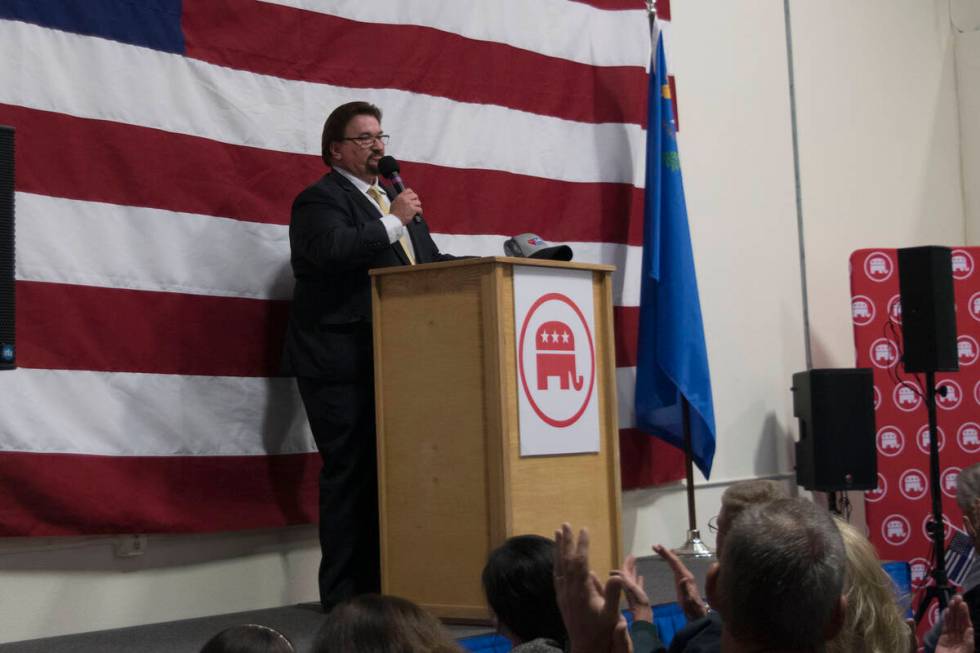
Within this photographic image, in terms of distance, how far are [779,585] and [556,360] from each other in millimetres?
2089

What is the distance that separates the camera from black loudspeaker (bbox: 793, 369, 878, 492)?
18.7ft

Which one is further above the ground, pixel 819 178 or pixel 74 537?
pixel 819 178

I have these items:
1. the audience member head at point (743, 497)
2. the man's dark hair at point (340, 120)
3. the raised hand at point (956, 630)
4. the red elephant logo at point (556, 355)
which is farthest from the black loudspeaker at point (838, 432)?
the raised hand at point (956, 630)

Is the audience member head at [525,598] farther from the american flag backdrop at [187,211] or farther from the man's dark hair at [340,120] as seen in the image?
the man's dark hair at [340,120]

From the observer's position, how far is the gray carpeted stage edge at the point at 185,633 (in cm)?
334

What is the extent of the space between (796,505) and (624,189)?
3.99 meters

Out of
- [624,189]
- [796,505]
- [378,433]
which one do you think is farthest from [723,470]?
[796,505]

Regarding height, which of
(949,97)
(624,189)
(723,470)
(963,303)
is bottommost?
(723,470)

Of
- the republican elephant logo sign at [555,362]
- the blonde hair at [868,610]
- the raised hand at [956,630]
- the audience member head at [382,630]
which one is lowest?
the raised hand at [956,630]

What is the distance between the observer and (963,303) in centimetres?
655

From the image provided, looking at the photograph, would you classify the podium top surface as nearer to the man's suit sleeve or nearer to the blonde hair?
the man's suit sleeve

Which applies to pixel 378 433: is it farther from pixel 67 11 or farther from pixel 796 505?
pixel 796 505

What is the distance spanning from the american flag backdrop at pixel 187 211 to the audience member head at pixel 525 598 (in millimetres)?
1924

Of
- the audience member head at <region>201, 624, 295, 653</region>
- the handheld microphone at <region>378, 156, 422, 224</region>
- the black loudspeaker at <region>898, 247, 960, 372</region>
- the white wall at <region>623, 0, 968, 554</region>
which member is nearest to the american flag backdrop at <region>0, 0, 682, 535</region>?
the handheld microphone at <region>378, 156, 422, 224</region>
